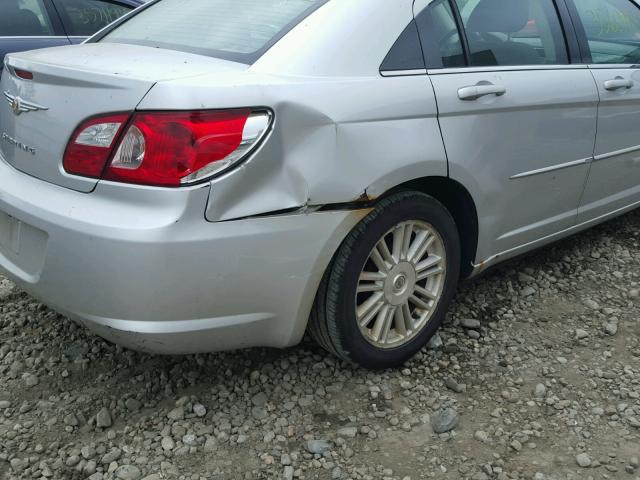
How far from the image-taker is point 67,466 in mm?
2219

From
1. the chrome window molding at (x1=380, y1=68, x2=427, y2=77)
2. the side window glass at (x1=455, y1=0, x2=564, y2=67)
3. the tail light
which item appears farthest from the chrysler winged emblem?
the side window glass at (x1=455, y1=0, x2=564, y2=67)

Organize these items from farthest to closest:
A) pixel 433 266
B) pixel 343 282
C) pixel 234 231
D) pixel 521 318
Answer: pixel 521 318
pixel 433 266
pixel 343 282
pixel 234 231

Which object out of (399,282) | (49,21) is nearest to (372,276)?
(399,282)

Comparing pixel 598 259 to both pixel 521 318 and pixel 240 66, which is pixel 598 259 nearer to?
pixel 521 318

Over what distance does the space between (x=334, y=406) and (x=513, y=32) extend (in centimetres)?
174

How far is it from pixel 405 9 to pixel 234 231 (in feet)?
3.55

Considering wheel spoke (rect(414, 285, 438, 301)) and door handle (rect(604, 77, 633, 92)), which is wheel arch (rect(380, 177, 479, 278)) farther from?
door handle (rect(604, 77, 633, 92))

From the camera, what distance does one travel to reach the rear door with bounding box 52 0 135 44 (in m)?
4.73

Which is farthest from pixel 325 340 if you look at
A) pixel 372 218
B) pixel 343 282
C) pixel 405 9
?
pixel 405 9

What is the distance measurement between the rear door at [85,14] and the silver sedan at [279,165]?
196 centimetres

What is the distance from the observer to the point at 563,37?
124 inches

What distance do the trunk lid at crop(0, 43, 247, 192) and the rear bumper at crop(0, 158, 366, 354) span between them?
0.33 ft

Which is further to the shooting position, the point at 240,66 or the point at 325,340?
the point at 325,340

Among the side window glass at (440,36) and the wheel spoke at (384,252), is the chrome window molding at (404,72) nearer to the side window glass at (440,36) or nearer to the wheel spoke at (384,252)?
the side window glass at (440,36)
